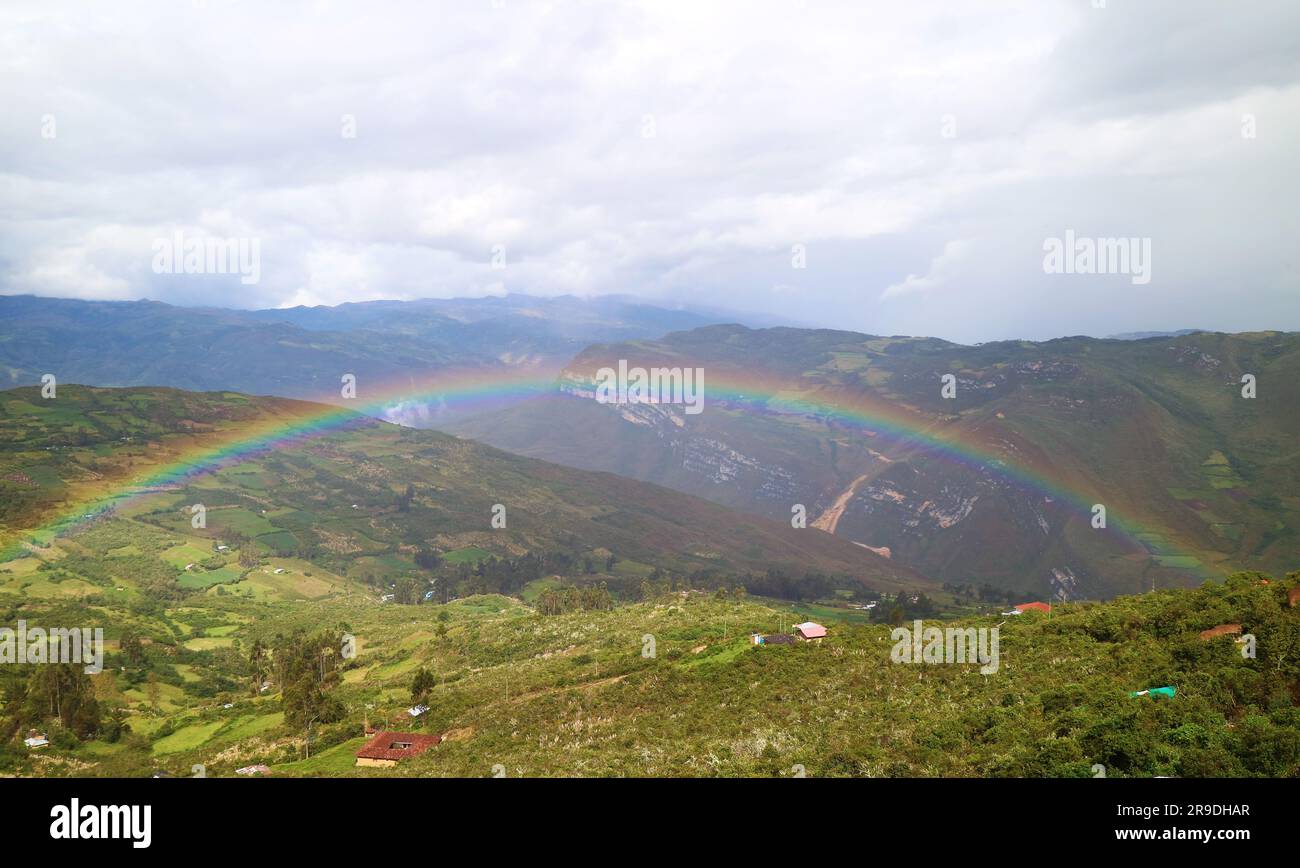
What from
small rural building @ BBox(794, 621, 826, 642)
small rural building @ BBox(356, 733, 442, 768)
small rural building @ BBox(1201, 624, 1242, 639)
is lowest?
small rural building @ BBox(356, 733, 442, 768)

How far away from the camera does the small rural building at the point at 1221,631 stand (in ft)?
104

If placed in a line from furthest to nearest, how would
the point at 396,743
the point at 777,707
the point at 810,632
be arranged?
the point at 810,632
the point at 396,743
the point at 777,707

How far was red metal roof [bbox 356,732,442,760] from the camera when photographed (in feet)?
126

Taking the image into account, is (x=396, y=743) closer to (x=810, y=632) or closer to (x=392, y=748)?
(x=392, y=748)

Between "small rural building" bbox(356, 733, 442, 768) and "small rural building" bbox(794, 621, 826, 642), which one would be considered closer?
"small rural building" bbox(356, 733, 442, 768)

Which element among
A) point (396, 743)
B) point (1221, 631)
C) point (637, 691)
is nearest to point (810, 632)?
point (637, 691)

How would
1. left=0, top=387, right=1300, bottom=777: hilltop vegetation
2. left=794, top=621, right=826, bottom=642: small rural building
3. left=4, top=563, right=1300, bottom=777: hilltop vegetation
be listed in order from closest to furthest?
left=4, top=563, right=1300, bottom=777: hilltop vegetation < left=0, top=387, right=1300, bottom=777: hilltop vegetation < left=794, top=621, right=826, bottom=642: small rural building

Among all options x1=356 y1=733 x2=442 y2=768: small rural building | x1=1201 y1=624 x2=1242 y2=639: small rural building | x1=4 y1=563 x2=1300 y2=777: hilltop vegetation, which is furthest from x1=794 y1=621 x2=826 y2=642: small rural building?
x1=356 y1=733 x2=442 y2=768: small rural building

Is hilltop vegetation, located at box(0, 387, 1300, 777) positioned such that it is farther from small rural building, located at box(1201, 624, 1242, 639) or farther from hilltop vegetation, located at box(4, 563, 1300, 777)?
small rural building, located at box(1201, 624, 1242, 639)

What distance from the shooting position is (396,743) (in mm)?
40000

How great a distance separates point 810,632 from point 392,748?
28.0 metres

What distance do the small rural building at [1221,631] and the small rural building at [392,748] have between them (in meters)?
38.7
